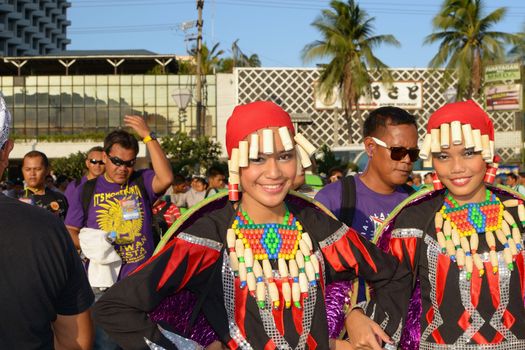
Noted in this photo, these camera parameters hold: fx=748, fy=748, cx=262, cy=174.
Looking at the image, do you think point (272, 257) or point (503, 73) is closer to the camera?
point (272, 257)

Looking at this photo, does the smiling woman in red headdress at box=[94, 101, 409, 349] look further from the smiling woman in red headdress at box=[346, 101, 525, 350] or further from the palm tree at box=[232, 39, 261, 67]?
the palm tree at box=[232, 39, 261, 67]

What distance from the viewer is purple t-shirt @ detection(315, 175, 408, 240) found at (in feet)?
14.9

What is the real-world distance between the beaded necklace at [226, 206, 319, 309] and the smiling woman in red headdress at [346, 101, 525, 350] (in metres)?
0.57

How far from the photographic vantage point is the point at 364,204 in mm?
4652

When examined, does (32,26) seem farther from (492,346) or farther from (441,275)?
(492,346)

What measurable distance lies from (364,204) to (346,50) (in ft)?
129

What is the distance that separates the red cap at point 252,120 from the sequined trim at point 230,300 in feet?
1.66

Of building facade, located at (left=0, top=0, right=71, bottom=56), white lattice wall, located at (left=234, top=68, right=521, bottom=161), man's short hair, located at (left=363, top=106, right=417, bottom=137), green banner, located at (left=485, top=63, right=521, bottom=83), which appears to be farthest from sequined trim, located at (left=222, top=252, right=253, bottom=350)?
building facade, located at (left=0, top=0, right=71, bottom=56)

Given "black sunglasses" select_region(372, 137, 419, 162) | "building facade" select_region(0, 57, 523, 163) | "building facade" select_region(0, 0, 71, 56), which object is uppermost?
"building facade" select_region(0, 0, 71, 56)

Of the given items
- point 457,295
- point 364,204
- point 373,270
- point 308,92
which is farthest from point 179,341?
point 308,92

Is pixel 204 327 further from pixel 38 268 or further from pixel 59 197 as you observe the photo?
pixel 59 197

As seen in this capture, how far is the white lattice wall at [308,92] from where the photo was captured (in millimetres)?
48000

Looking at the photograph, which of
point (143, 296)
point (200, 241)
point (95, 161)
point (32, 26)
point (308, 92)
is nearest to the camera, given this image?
point (143, 296)

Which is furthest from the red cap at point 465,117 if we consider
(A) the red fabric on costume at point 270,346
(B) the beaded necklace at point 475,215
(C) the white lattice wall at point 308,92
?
(C) the white lattice wall at point 308,92
